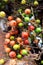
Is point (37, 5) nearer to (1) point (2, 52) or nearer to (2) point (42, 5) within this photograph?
(2) point (42, 5)

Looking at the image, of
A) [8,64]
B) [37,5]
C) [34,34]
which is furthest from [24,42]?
[37,5]

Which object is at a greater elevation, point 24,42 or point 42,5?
point 42,5

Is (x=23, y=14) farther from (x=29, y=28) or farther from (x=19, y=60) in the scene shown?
(x=19, y=60)

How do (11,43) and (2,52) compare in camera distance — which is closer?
(11,43)

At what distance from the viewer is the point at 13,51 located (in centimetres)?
176

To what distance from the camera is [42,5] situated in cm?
202

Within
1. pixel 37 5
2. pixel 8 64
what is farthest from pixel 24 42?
pixel 37 5

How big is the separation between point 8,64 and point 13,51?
0.36 ft

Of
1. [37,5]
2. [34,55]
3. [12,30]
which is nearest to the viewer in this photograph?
[34,55]

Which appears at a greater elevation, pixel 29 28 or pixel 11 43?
pixel 29 28

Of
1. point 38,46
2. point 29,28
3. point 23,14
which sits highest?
point 23,14

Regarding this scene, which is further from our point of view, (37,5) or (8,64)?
(37,5)

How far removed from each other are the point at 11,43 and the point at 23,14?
0.28 meters

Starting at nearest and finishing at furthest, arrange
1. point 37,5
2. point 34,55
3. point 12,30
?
point 34,55 → point 12,30 → point 37,5
